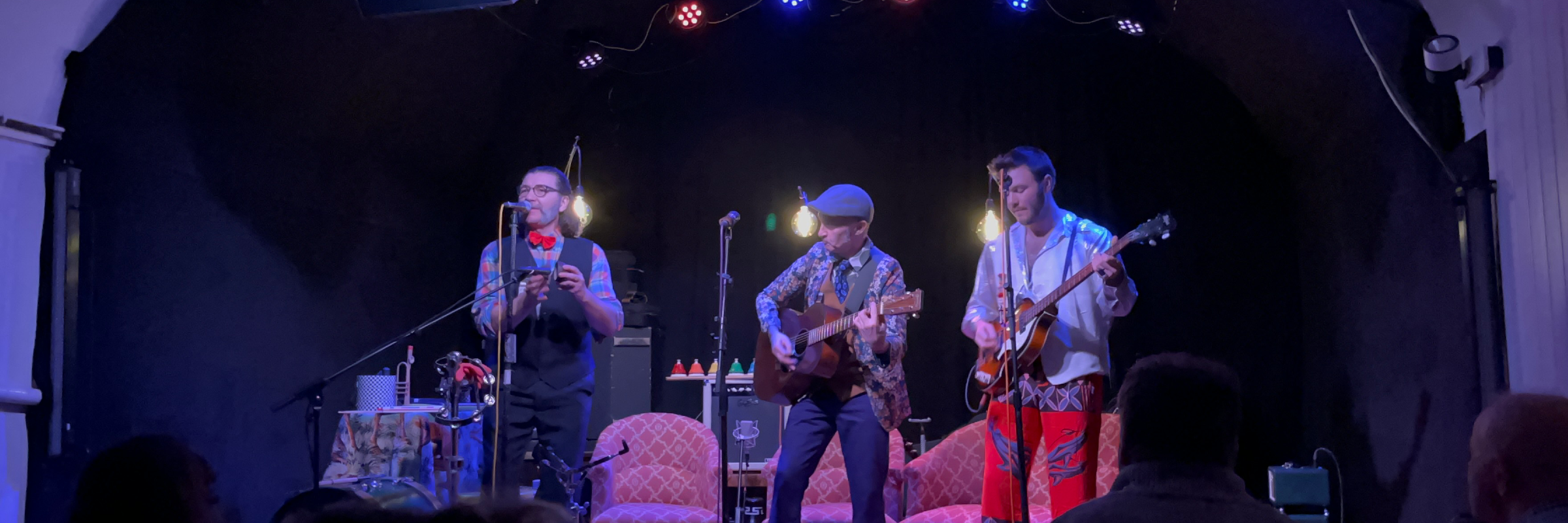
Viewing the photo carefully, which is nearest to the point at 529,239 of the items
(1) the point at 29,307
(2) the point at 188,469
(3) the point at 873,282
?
(3) the point at 873,282

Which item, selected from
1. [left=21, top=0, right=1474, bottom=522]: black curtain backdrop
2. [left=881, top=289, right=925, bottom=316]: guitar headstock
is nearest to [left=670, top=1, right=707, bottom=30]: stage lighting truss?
[left=21, top=0, right=1474, bottom=522]: black curtain backdrop

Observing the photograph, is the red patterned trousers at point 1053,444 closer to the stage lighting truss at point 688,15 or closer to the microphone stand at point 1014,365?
the microphone stand at point 1014,365

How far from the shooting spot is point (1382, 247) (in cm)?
500

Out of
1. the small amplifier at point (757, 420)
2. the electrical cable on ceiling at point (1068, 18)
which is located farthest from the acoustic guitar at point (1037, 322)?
the small amplifier at point (757, 420)

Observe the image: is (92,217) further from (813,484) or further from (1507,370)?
(1507,370)

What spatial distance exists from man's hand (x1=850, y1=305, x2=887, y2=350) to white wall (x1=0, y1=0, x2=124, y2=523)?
3.34 meters

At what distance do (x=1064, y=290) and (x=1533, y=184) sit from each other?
5.98 ft

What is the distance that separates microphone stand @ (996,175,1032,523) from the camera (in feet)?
10.7

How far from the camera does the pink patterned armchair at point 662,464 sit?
5703 millimetres

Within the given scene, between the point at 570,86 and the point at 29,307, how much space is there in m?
4.68

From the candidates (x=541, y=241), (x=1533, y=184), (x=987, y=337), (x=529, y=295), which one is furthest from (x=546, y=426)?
(x=1533, y=184)

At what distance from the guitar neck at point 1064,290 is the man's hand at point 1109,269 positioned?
3 centimetres

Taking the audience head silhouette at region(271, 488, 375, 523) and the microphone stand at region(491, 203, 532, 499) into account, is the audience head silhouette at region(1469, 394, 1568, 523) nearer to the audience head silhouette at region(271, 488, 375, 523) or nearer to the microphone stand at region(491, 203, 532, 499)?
the audience head silhouette at region(271, 488, 375, 523)

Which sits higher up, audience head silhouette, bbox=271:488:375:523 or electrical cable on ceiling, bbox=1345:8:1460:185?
electrical cable on ceiling, bbox=1345:8:1460:185
